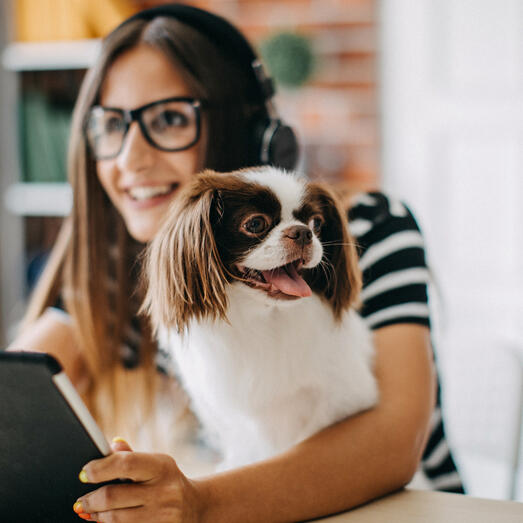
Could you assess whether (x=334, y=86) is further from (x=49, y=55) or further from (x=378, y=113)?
(x=49, y=55)

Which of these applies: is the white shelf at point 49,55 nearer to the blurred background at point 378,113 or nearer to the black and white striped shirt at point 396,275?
the blurred background at point 378,113

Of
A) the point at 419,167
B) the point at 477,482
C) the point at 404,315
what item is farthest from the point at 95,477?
the point at 419,167

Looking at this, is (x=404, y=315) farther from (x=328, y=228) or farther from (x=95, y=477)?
(x=95, y=477)

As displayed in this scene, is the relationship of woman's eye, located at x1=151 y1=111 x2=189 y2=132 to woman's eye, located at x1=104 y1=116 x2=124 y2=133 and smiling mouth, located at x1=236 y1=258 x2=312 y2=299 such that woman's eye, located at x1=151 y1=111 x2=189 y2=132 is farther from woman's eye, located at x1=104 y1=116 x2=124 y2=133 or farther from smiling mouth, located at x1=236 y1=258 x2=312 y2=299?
smiling mouth, located at x1=236 y1=258 x2=312 y2=299

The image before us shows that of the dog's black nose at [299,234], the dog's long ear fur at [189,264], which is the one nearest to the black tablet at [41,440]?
the dog's long ear fur at [189,264]

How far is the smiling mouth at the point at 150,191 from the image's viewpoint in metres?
0.83

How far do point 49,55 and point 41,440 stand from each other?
2175 millimetres

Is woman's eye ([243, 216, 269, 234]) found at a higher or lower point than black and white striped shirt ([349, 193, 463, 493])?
higher

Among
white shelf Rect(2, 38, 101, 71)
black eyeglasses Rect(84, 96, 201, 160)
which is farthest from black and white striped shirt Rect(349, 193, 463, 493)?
white shelf Rect(2, 38, 101, 71)

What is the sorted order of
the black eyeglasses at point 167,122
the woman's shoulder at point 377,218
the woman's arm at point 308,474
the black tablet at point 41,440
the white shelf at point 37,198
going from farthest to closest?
the white shelf at point 37,198 → the woman's shoulder at point 377,218 → the black eyeglasses at point 167,122 → the woman's arm at point 308,474 → the black tablet at point 41,440

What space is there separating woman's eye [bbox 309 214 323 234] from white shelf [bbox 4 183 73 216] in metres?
2.02

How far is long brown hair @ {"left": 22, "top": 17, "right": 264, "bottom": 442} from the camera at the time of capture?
0.78 meters

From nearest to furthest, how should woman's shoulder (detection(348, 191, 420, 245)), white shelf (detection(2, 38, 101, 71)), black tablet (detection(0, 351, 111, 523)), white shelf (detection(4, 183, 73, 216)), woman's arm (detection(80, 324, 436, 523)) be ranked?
black tablet (detection(0, 351, 111, 523)), woman's arm (detection(80, 324, 436, 523)), woman's shoulder (detection(348, 191, 420, 245)), white shelf (detection(2, 38, 101, 71)), white shelf (detection(4, 183, 73, 216))

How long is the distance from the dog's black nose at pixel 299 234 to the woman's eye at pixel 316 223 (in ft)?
0.17
